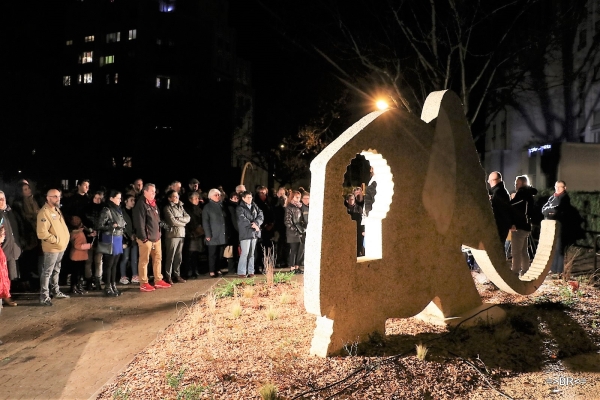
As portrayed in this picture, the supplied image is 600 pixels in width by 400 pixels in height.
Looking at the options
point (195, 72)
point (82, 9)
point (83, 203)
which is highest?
point (82, 9)

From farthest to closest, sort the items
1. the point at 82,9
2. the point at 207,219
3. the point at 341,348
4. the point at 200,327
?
1. the point at 82,9
2. the point at 207,219
3. the point at 200,327
4. the point at 341,348

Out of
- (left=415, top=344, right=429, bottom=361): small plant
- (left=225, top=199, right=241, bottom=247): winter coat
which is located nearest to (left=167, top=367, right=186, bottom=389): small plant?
(left=415, top=344, right=429, bottom=361): small plant

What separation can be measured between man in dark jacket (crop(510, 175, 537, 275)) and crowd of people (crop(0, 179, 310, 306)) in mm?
4826

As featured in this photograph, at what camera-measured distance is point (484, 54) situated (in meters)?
15.5

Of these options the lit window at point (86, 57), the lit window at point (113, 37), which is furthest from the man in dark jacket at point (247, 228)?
the lit window at point (86, 57)

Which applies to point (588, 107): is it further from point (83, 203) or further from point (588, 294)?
point (83, 203)

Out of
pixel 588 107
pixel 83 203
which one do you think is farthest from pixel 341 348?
pixel 588 107

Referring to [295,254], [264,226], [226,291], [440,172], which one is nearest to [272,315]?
[226,291]

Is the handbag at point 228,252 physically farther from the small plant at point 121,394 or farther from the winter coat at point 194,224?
the small plant at point 121,394

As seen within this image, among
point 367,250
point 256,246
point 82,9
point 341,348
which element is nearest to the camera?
point 341,348

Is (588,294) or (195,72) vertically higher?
(195,72)

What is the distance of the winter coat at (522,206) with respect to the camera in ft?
33.9

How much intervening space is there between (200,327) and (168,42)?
45986 mm

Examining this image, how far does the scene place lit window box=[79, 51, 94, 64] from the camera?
54159mm
